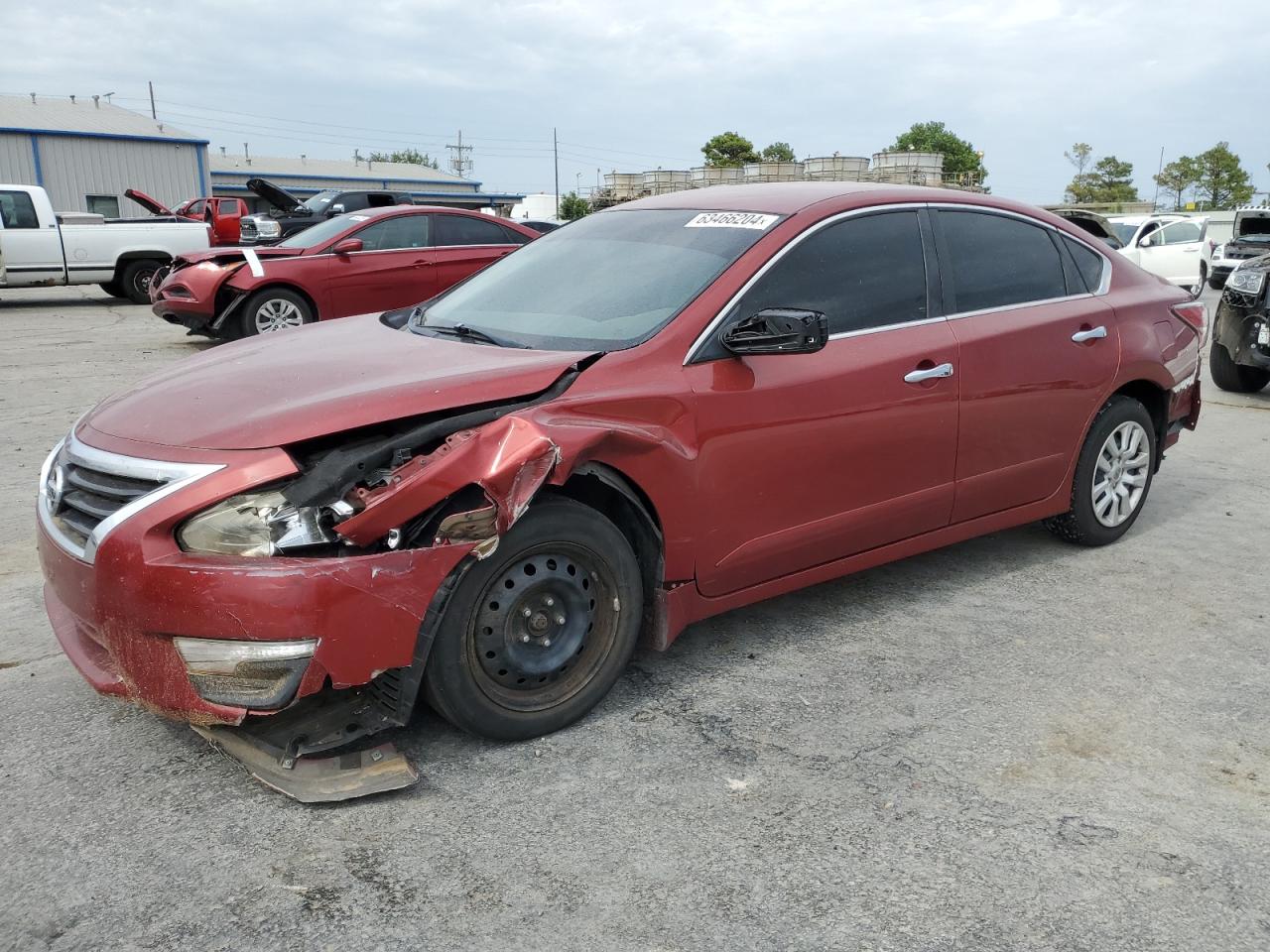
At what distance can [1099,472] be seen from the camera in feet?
15.8

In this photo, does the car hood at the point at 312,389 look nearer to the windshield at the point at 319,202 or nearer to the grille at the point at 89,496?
the grille at the point at 89,496

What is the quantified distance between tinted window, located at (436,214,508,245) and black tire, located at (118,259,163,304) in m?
7.92

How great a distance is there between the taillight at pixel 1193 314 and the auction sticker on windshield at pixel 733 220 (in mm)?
2416

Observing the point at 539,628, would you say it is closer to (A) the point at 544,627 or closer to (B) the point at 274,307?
(A) the point at 544,627

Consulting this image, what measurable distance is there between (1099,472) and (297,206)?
1286cm

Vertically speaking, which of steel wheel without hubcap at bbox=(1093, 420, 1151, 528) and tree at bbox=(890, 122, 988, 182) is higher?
tree at bbox=(890, 122, 988, 182)

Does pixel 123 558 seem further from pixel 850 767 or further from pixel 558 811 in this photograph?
pixel 850 767

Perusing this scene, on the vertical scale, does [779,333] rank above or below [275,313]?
above

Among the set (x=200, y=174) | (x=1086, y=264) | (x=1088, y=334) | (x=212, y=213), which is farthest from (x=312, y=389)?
(x=200, y=174)

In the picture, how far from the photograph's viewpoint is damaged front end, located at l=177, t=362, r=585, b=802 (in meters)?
2.68

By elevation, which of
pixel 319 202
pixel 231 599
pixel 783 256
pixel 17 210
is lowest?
pixel 231 599

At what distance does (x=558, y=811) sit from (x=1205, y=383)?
9.76 meters

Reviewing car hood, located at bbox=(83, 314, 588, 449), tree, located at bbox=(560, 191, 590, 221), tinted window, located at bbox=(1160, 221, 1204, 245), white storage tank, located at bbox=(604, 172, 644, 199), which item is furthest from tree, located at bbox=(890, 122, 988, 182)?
car hood, located at bbox=(83, 314, 588, 449)

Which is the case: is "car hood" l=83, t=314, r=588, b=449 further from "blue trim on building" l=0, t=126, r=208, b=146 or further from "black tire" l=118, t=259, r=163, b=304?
"blue trim on building" l=0, t=126, r=208, b=146
